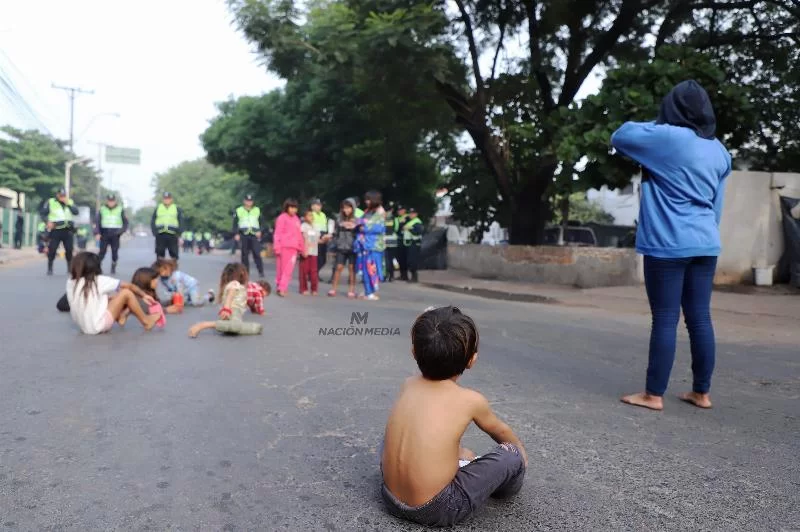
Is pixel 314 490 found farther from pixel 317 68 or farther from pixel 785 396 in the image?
pixel 317 68

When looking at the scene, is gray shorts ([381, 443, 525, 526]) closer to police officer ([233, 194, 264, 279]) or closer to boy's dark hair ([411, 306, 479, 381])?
boy's dark hair ([411, 306, 479, 381])

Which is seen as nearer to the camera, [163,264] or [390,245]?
[163,264]

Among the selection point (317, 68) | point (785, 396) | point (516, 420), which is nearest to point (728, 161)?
point (785, 396)

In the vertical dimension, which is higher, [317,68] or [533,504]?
[317,68]

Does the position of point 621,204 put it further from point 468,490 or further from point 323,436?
point 468,490

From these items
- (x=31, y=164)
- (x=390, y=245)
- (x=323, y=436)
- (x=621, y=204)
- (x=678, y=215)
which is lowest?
(x=323, y=436)

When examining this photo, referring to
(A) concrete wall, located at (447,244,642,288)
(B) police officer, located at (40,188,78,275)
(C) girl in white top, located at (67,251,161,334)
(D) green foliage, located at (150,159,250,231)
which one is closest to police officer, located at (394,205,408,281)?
(A) concrete wall, located at (447,244,642,288)

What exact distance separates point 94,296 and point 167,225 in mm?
7164

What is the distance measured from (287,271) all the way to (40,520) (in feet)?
27.1

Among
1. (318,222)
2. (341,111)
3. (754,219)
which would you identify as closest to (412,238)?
(318,222)

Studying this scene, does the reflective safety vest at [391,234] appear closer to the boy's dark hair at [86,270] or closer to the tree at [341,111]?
the tree at [341,111]

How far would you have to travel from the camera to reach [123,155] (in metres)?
55.2

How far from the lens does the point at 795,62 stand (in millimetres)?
14539

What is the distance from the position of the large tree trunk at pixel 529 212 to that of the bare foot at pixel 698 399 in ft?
40.9
